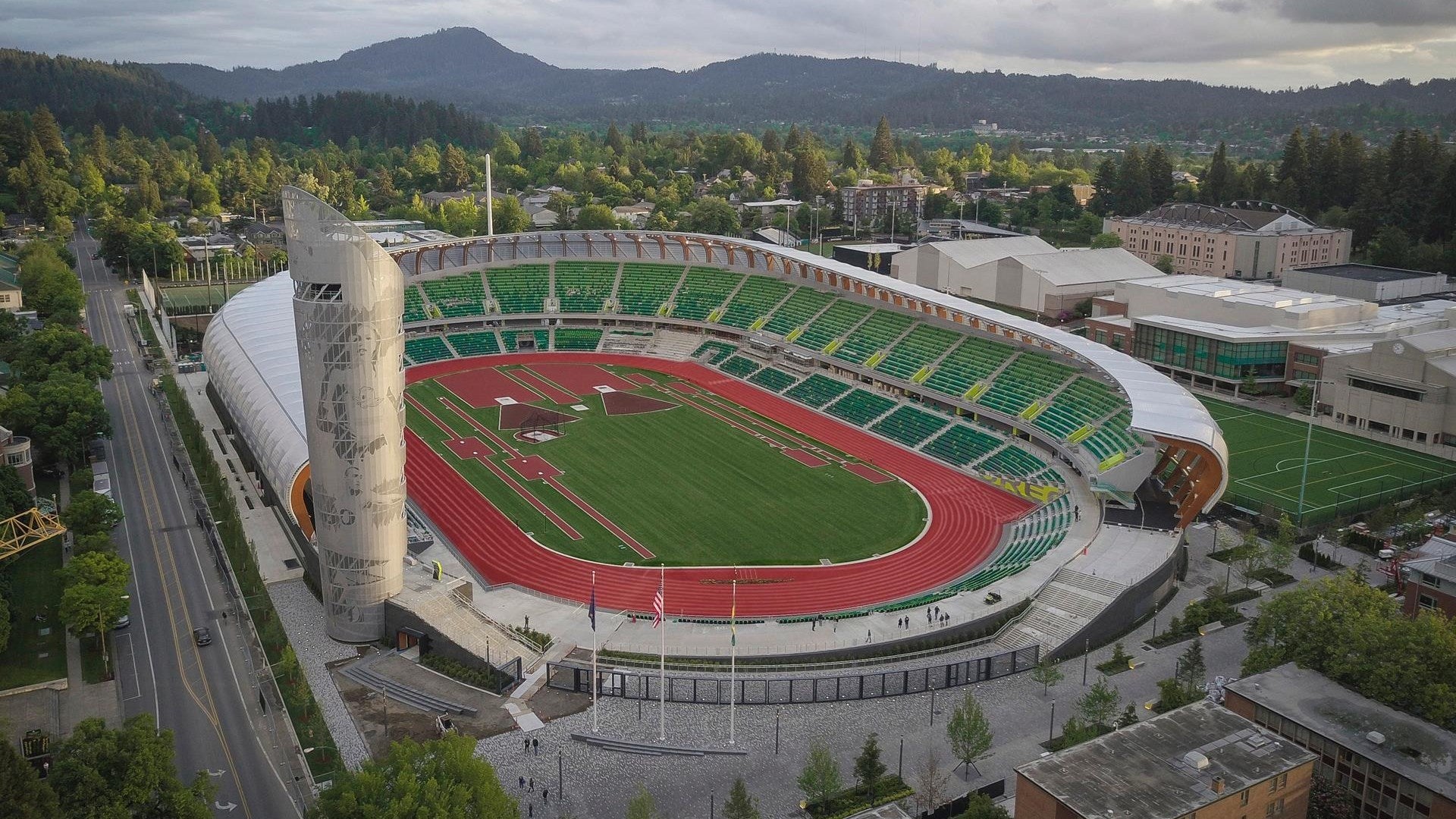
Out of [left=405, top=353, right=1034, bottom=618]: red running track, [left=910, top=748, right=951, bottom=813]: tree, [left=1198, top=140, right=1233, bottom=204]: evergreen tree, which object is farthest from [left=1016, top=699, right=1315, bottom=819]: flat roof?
[left=1198, top=140, right=1233, bottom=204]: evergreen tree

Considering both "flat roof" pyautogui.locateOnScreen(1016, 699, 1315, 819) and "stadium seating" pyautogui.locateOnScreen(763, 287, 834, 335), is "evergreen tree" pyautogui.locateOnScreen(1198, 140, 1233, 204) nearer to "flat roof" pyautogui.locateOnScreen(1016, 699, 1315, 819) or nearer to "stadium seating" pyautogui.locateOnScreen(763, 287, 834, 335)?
"stadium seating" pyautogui.locateOnScreen(763, 287, 834, 335)

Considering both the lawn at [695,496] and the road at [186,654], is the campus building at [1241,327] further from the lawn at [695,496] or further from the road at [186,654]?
the road at [186,654]

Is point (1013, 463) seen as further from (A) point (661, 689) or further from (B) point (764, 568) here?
(A) point (661, 689)

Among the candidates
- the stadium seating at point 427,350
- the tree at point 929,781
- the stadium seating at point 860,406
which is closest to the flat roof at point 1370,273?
the stadium seating at point 860,406

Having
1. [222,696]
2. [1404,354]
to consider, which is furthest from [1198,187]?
[222,696]

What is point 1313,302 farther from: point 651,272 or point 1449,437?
point 651,272
